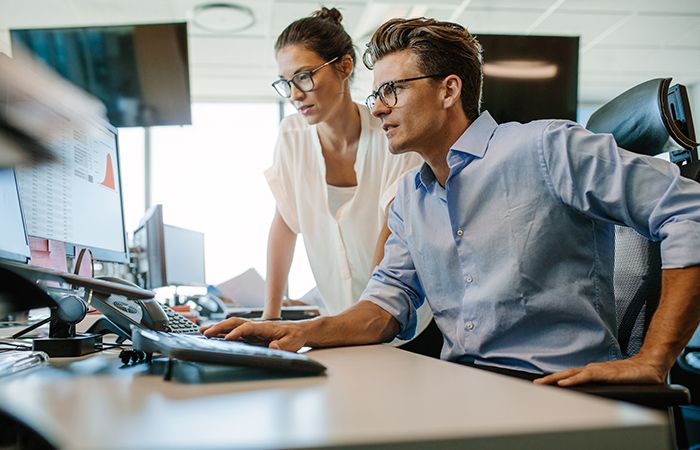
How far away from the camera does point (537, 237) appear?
1.10 m

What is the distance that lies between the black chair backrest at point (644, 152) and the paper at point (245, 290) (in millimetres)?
2066

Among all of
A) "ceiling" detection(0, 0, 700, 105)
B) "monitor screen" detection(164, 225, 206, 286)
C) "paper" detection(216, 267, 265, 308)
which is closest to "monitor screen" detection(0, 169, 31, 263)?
"monitor screen" detection(164, 225, 206, 286)

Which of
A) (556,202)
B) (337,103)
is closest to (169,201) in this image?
(337,103)

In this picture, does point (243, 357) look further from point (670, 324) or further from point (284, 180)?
point (284, 180)

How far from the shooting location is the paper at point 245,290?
2.95 m

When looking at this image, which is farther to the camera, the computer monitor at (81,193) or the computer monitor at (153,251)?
the computer monitor at (153,251)

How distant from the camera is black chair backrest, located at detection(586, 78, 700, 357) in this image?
107 centimetres

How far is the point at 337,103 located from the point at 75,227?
90cm

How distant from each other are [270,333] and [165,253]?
5.71ft

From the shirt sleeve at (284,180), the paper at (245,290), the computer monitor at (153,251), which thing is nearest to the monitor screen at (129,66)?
the computer monitor at (153,251)

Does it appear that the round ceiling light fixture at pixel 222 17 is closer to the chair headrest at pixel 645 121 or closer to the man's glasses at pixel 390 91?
the man's glasses at pixel 390 91

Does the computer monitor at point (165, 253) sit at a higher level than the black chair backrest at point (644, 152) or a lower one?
lower

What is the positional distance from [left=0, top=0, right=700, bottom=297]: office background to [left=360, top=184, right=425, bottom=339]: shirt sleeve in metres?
2.03

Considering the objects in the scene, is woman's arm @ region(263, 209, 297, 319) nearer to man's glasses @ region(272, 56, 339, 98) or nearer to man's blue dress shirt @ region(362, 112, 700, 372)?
man's glasses @ region(272, 56, 339, 98)
